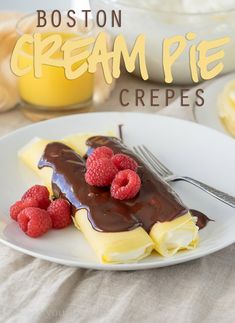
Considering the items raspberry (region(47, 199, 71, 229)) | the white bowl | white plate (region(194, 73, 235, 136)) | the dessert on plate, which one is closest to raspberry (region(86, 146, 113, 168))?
the dessert on plate

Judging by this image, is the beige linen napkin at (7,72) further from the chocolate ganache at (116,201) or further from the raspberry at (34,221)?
the raspberry at (34,221)

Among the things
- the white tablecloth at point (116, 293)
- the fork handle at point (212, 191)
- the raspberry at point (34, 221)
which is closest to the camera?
the white tablecloth at point (116, 293)

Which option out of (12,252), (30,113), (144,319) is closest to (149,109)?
(30,113)

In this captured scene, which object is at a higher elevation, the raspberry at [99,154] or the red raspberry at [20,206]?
the raspberry at [99,154]

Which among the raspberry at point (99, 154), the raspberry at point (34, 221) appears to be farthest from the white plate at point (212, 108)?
the raspberry at point (34, 221)

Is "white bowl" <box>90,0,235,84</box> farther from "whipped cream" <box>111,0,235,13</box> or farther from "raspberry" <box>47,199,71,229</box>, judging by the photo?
"raspberry" <box>47,199,71,229</box>

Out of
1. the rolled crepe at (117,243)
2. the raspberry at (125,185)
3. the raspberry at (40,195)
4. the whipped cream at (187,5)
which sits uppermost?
the whipped cream at (187,5)
